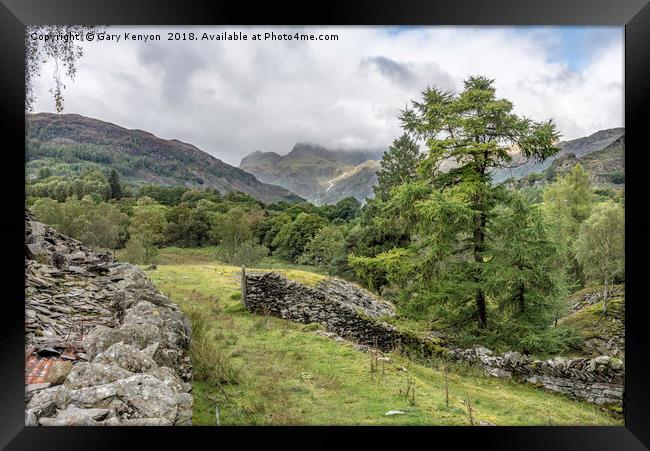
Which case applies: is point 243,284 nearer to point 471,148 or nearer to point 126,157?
point 126,157

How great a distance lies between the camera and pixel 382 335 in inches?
148

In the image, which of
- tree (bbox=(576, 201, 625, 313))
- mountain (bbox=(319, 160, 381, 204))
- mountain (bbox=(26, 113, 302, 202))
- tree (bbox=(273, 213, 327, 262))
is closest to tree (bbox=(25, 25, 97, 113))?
mountain (bbox=(26, 113, 302, 202))

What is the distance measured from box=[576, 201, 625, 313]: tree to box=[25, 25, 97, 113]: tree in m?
5.18

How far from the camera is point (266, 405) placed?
9.94ft

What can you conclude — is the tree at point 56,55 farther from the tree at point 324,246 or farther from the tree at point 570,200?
the tree at point 570,200

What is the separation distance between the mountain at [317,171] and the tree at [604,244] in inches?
86.6

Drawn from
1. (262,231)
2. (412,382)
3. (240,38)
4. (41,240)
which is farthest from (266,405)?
(240,38)

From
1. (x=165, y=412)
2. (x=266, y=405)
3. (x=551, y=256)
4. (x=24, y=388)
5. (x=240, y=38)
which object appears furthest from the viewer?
(x=551, y=256)

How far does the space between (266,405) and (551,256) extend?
323 cm

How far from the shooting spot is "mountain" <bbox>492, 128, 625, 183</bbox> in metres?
3.12

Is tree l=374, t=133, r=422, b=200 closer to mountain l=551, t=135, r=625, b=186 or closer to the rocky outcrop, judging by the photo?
mountain l=551, t=135, r=625, b=186

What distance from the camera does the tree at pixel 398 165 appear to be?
11.6 feet
